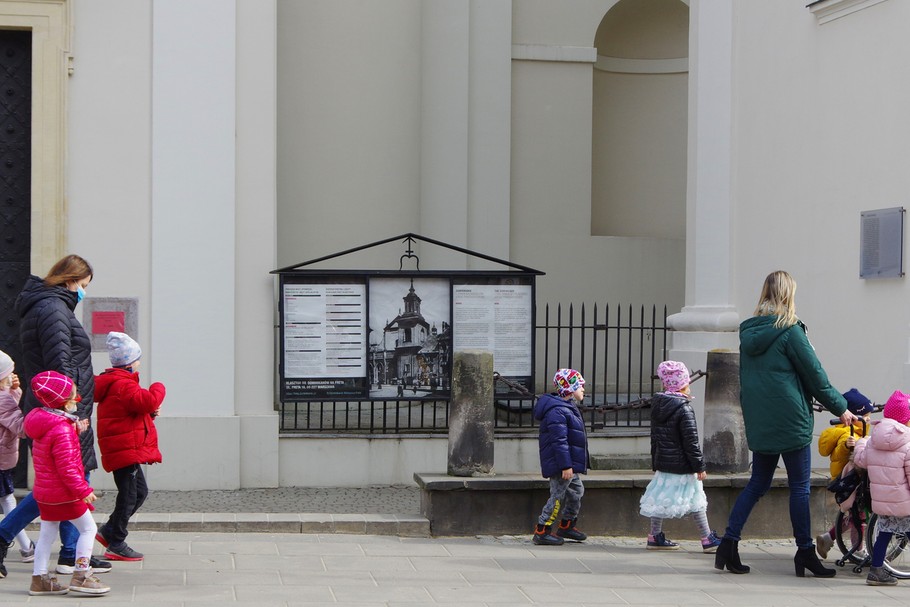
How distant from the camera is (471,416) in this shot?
29.7ft

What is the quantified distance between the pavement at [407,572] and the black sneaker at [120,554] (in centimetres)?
8

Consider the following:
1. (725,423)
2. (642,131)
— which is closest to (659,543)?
(725,423)

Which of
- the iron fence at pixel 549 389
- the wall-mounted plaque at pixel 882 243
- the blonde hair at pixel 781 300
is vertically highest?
the wall-mounted plaque at pixel 882 243

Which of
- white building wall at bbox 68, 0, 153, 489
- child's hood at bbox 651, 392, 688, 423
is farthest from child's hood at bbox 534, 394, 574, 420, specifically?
white building wall at bbox 68, 0, 153, 489

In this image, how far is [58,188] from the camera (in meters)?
10.3

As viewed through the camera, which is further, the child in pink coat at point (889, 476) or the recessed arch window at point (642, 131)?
the recessed arch window at point (642, 131)

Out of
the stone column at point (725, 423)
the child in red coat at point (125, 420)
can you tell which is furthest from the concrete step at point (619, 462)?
the child in red coat at point (125, 420)

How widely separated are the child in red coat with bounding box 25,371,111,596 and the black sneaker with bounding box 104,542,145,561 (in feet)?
3.04

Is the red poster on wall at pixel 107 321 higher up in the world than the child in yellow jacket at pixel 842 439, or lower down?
higher up

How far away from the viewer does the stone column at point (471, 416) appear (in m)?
8.92

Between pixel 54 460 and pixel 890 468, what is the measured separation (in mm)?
4708

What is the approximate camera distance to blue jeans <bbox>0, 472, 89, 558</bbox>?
6.70 metres

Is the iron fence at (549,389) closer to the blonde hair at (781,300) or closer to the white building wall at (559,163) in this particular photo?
the white building wall at (559,163)

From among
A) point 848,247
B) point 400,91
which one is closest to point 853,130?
point 848,247
